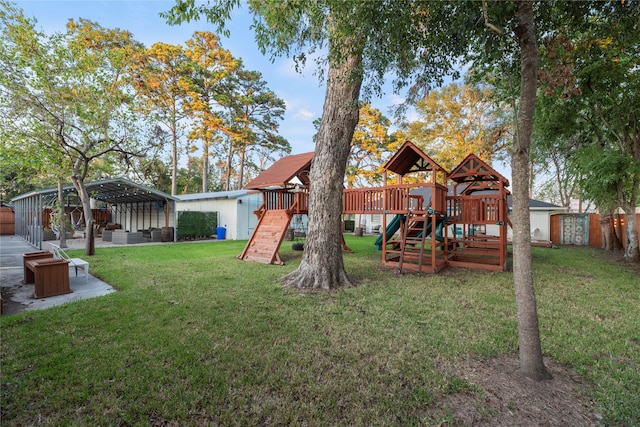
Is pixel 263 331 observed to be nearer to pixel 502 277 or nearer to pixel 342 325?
pixel 342 325

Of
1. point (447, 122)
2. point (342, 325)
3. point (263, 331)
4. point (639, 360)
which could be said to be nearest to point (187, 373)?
point (263, 331)

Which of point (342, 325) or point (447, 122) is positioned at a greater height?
point (447, 122)

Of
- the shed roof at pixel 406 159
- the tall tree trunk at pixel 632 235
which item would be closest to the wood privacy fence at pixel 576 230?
the tall tree trunk at pixel 632 235

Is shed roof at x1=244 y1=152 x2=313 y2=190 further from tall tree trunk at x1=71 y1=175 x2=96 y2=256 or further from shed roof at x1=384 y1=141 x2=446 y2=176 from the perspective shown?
tall tree trunk at x1=71 y1=175 x2=96 y2=256

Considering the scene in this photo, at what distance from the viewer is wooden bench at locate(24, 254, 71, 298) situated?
4.86m

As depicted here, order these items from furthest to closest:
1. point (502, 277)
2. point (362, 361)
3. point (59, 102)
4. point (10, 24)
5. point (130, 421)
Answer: point (59, 102)
point (10, 24)
point (502, 277)
point (362, 361)
point (130, 421)

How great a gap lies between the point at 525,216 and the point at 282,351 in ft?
8.99

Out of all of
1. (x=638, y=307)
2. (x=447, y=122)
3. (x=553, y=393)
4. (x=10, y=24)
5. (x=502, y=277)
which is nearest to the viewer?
(x=553, y=393)

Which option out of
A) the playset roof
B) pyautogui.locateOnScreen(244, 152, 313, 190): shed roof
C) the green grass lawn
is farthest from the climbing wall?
the playset roof

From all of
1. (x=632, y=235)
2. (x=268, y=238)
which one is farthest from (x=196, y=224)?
(x=632, y=235)

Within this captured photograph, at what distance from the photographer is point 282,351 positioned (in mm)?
3000

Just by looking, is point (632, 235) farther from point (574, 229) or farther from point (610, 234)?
point (574, 229)

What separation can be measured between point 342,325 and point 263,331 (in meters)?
1.05

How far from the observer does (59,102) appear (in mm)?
9148
